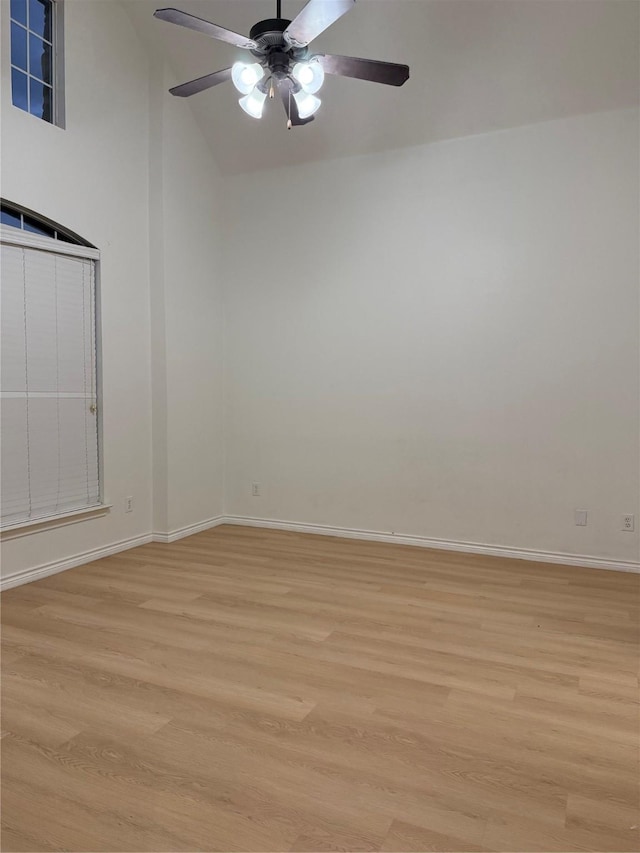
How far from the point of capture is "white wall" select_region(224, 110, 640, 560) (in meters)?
4.29

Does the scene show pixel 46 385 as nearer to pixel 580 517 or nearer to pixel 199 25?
pixel 199 25

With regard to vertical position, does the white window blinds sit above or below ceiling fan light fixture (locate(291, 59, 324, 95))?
below

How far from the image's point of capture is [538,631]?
312 cm

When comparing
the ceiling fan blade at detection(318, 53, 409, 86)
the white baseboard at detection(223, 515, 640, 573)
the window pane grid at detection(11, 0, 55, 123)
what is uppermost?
the window pane grid at detection(11, 0, 55, 123)

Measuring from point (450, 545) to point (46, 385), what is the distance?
321cm

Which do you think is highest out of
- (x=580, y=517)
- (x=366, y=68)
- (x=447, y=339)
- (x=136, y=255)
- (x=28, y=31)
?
(x=28, y=31)

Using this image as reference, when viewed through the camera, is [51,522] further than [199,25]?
Yes

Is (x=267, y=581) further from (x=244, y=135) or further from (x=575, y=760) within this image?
(x=244, y=135)

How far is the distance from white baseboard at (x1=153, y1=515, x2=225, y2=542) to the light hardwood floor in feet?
3.20

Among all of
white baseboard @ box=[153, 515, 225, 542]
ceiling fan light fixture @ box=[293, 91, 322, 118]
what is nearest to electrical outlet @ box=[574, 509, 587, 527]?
white baseboard @ box=[153, 515, 225, 542]

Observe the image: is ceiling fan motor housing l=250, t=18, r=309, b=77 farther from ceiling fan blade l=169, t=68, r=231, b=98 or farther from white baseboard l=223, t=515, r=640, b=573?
white baseboard l=223, t=515, r=640, b=573

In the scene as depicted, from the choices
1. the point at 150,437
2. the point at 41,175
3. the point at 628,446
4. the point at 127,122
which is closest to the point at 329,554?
the point at 150,437

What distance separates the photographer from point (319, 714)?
2285 mm

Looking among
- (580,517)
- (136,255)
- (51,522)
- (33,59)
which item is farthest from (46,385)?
(580,517)
